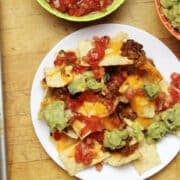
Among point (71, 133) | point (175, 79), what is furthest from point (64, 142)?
point (175, 79)

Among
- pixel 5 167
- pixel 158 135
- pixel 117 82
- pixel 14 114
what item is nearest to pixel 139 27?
pixel 117 82

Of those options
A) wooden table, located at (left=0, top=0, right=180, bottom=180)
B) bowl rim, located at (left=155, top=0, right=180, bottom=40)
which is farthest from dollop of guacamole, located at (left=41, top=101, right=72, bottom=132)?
bowl rim, located at (left=155, top=0, right=180, bottom=40)

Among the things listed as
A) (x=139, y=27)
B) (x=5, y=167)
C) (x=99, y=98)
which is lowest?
(x=5, y=167)

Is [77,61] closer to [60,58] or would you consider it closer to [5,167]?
[60,58]

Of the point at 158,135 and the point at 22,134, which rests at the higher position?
the point at 158,135

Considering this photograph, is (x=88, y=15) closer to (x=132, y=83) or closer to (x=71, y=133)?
(x=132, y=83)
